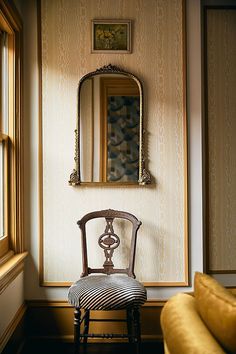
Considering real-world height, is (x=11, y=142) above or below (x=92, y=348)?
above

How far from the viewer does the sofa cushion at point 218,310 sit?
94 centimetres

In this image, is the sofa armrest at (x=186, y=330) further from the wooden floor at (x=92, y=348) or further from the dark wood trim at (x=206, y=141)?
the dark wood trim at (x=206, y=141)

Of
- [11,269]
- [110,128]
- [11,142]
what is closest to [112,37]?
[110,128]

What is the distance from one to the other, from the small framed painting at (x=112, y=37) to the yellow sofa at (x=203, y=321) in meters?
1.80

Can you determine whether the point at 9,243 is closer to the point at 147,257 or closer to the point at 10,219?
the point at 10,219

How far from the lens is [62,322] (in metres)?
2.50

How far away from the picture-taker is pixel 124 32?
2.53 metres

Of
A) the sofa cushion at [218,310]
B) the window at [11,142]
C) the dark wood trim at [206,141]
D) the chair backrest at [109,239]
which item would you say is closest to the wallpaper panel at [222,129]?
the dark wood trim at [206,141]

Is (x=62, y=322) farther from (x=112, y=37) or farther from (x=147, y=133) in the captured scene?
(x=112, y=37)

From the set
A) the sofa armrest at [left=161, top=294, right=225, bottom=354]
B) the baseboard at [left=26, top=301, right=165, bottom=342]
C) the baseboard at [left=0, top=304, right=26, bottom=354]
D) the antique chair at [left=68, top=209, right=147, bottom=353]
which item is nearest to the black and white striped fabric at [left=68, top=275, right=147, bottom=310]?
the antique chair at [left=68, top=209, right=147, bottom=353]

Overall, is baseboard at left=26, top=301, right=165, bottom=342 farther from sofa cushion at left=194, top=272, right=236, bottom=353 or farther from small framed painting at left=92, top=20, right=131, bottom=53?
small framed painting at left=92, top=20, right=131, bottom=53

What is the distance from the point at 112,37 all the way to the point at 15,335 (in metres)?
2.01

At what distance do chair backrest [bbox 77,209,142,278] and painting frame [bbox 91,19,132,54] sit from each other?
110cm

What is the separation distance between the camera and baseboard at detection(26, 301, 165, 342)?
2.49 metres
